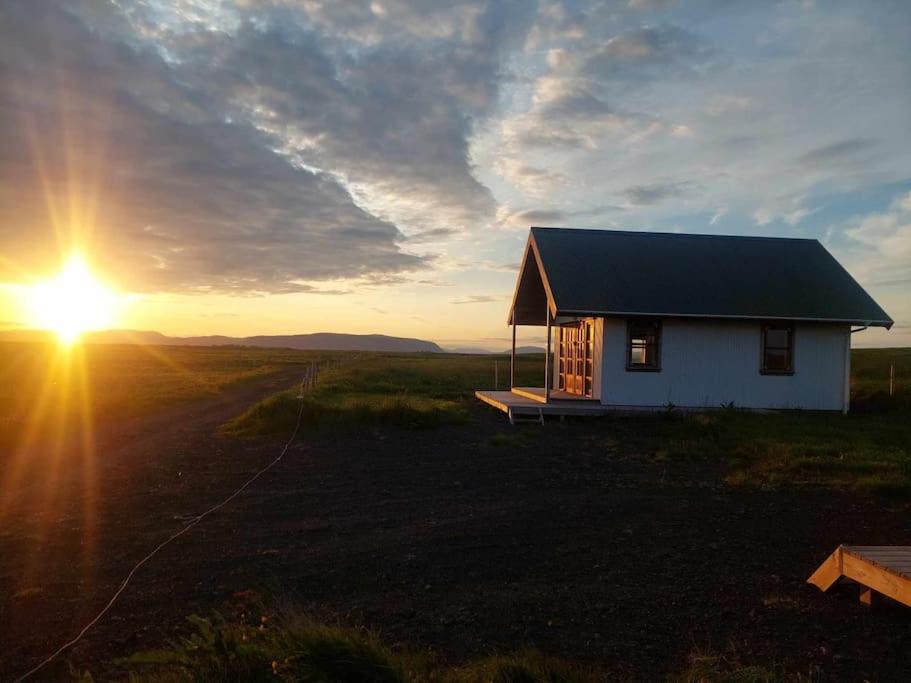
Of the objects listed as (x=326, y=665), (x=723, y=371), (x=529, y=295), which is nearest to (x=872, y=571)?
(x=326, y=665)

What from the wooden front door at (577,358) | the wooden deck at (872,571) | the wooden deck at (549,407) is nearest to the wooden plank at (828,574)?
the wooden deck at (872,571)

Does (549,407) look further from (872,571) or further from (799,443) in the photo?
(872,571)

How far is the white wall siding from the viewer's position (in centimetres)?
A: 1738

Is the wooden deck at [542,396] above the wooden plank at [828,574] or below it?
above

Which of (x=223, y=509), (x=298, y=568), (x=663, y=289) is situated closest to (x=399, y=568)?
(x=298, y=568)

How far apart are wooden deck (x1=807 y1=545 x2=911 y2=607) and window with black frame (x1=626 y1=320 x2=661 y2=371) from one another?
11.9 meters

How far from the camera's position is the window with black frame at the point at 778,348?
17781mm

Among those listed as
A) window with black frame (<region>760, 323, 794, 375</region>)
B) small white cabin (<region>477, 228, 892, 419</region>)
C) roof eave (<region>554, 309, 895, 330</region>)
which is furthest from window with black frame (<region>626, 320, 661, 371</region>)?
window with black frame (<region>760, 323, 794, 375</region>)

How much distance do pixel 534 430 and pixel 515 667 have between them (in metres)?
12.1

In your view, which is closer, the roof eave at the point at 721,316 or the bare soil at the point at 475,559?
the bare soil at the point at 475,559

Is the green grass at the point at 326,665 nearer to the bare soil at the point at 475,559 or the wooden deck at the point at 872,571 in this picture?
the bare soil at the point at 475,559

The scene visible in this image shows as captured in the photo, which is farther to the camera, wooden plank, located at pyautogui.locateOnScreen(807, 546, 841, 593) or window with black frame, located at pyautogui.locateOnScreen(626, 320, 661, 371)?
window with black frame, located at pyautogui.locateOnScreen(626, 320, 661, 371)

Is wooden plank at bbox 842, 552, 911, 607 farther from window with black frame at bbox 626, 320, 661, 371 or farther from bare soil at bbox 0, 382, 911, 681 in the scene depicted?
window with black frame at bbox 626, 320, 661, 371

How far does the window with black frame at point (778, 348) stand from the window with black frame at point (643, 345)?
2672 mm
